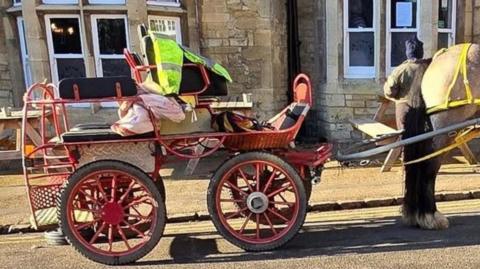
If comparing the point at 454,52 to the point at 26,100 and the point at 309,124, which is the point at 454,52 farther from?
the point at 309,124

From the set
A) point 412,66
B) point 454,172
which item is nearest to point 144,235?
point 412,66

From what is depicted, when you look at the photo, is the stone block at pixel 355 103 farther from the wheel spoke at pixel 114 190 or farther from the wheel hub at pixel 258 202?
the wheel spoke at pixel 114 190

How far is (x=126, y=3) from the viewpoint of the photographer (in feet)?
25.7

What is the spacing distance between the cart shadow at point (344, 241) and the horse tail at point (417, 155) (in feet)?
0.90

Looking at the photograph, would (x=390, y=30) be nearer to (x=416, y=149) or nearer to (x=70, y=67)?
(x=416, y=149)

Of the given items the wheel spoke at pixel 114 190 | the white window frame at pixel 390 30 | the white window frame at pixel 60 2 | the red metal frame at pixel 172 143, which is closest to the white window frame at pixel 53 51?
the white window frame at pixel 60 2

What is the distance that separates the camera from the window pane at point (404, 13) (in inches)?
336

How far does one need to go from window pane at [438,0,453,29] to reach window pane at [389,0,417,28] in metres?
0.58

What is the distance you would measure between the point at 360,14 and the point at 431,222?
5.11 metres

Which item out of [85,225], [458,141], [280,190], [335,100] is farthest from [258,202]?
[335,100]

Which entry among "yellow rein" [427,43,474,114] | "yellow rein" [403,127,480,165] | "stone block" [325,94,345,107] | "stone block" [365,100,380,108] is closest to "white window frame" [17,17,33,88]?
"stone block" [325,94,345,107]

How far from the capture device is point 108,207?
403 centimetres

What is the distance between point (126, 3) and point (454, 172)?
5.39m

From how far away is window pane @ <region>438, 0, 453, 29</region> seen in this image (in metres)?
8.80
